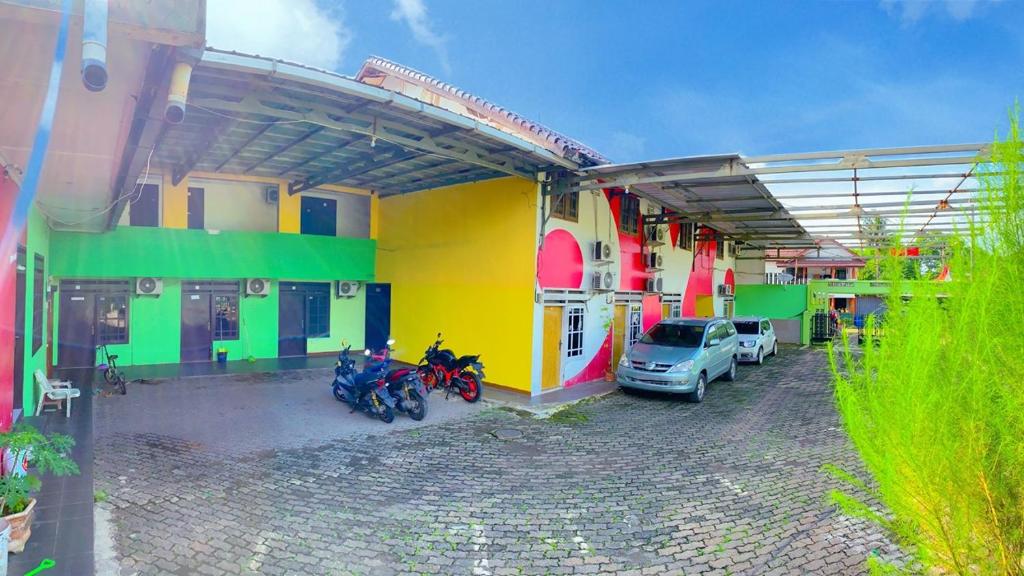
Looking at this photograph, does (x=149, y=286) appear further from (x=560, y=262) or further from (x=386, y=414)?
(x=560, y=262)

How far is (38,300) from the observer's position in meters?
8.32

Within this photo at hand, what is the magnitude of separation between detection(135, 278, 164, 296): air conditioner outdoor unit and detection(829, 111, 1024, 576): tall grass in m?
13.2

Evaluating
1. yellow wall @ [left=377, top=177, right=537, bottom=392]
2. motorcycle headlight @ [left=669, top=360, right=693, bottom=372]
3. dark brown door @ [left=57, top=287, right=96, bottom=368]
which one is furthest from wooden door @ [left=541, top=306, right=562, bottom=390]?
dark brown door @ [left=57, top=287, right=96, bottom=368]

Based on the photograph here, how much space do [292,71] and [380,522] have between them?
4.71 m

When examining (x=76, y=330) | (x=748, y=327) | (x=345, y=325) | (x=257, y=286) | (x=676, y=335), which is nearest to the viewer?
(x=676, y=335)

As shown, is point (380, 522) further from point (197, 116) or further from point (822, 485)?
point (197, 116)

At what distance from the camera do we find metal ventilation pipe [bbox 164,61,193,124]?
146 inches

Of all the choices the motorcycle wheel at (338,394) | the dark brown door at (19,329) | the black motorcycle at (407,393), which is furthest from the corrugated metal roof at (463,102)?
the dark brown door at (19,329)

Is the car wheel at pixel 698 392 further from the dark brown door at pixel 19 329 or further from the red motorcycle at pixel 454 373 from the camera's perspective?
the dark brown door at pixel 19 329

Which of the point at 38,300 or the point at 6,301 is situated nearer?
the point at 6,301

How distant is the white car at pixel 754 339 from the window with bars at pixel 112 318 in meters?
15.9

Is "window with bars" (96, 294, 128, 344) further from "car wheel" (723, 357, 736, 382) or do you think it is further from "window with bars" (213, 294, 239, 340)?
"car wheel" (723, 357, 736, 382)

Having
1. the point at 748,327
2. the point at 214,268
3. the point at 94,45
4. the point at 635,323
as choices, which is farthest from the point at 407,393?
the point at 748,327

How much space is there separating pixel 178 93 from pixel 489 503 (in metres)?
4.42
